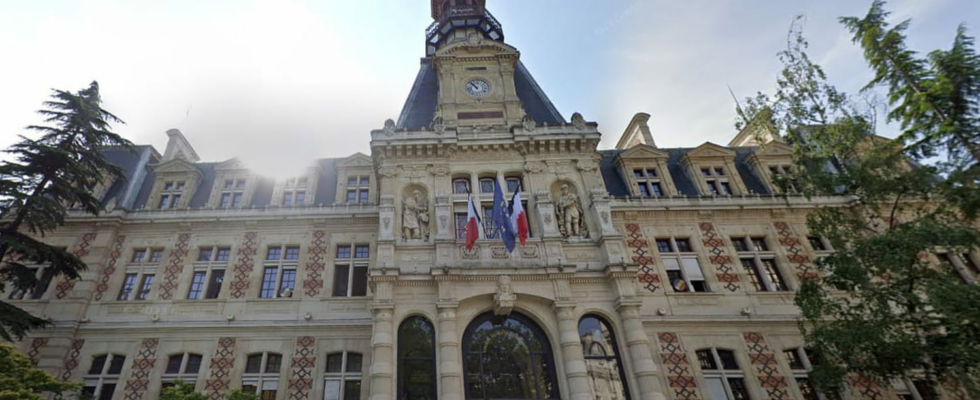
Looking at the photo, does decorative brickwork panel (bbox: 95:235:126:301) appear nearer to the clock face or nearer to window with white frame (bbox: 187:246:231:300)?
window with white frame (bbox: 187:246:231:300)

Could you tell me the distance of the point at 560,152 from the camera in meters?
17.2

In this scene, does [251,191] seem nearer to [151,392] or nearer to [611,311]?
[151,392]

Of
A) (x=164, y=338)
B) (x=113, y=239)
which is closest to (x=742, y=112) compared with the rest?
(x=164, y=338)

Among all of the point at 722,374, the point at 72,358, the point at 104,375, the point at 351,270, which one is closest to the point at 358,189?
the point at 351,270

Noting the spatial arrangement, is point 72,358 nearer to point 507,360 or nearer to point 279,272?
point 279,272

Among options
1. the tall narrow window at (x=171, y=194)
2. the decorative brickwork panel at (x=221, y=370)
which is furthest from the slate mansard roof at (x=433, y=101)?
the decorative brickwork panel at (x=221, y=370)

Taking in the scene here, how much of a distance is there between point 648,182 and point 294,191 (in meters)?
16.1

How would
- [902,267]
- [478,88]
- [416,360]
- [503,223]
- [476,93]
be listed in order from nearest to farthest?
1. [902,267]
2. [416,360]
3. [503,223]
4. [476,93]
5. [478,88]

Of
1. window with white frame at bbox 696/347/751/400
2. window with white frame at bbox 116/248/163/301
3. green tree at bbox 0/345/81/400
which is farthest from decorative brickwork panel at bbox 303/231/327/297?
window with white frame at bbox 696/347/751/400

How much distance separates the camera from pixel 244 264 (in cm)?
1709

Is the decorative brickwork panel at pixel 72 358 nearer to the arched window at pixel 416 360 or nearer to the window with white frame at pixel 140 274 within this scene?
the window with white frame at pixel 140 274

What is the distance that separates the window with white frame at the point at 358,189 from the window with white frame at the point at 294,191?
1950 mm

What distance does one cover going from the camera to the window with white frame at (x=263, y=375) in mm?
14469

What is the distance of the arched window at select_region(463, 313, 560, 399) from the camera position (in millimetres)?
12633
